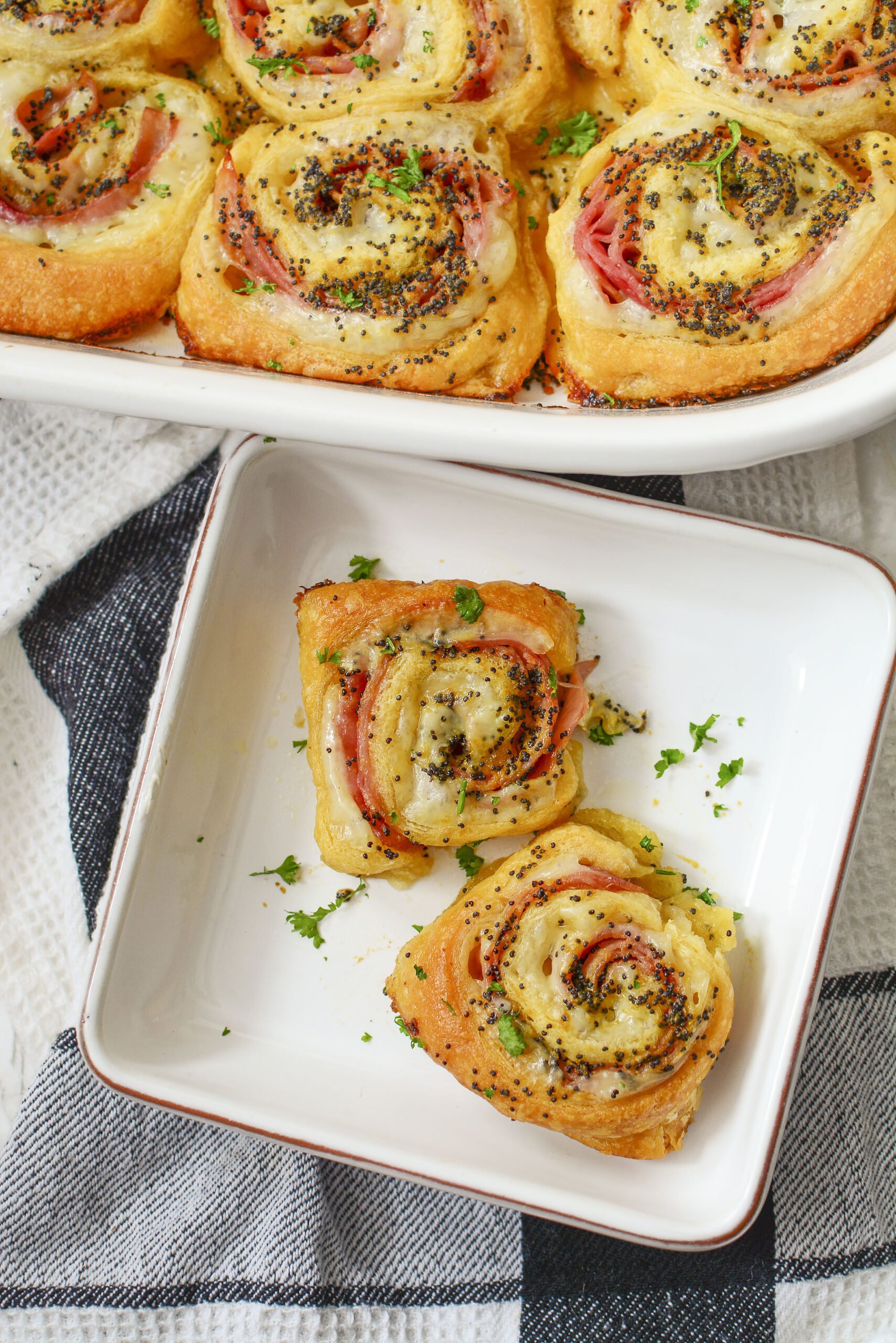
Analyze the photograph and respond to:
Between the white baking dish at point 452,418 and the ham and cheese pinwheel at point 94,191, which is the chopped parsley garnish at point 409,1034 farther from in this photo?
the ham and cheese pinwheel at point 94,191

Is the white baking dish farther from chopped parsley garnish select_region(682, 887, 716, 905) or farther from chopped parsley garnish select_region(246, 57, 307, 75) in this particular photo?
chopped parsley garnish select_region(682, 887, 716, 905)

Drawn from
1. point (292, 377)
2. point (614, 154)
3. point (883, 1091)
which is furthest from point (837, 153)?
point (883, 1091)

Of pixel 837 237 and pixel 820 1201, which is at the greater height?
pixel 837 237

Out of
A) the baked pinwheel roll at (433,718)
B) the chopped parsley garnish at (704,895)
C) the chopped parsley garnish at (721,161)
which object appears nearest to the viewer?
the chopped parsley garnish at (721,161)

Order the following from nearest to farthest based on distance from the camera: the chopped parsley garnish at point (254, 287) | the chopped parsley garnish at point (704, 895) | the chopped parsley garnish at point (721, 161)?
the chopped parsley garnish at point (721, 161)
the chopped parsley garnish at point (254, 287)
the chopped parsley garnish at point (704, 895)

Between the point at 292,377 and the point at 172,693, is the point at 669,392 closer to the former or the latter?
the point at 292,377

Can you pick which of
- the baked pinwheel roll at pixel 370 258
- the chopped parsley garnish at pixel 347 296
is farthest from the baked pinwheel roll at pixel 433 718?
the chopped parsley garnish at pixel 347 296
